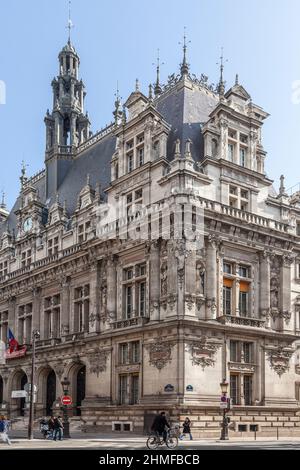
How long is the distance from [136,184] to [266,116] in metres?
12.0

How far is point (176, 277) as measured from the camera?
43625mm

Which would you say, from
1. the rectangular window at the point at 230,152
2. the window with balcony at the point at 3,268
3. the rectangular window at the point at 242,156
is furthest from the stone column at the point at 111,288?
the window with balcony at the point at 3,268

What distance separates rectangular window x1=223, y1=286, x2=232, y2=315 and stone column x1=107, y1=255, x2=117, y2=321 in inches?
317

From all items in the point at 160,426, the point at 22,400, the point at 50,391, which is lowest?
the point at 22,400

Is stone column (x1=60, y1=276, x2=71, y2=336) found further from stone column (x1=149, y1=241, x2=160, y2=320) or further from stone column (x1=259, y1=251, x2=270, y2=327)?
stone column (x1=259, y1=251, x2=270, y2=327)

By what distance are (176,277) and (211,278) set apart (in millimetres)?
2850

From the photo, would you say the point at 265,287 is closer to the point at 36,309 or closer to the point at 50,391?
the point at 50,391

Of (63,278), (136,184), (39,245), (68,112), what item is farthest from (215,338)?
(68,112)

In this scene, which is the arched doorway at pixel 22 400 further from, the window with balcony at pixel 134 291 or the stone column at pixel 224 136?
the stone column at pixel 224 136

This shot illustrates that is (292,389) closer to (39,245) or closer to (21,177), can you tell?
(39,245)

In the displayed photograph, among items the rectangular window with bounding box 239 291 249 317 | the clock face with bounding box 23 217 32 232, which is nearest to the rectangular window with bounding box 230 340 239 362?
the rectangular window with bounding box 239 291 249 317

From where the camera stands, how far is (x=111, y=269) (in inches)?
1976

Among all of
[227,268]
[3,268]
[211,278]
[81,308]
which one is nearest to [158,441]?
[211,278]

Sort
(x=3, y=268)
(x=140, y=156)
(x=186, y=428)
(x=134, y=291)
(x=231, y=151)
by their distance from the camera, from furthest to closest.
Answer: (x=3, y=268) → (x=140, y=156) → (x=231, y=151) → (x=134, y=291) → (x=186, y=428)
